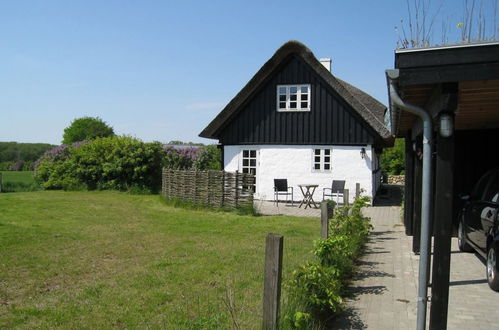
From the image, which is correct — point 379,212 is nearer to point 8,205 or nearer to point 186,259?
point 186,259

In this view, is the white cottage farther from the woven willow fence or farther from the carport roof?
the carport roof

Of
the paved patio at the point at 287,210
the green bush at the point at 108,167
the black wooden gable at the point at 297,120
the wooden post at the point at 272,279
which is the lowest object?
the paved patio at the point at 287,210

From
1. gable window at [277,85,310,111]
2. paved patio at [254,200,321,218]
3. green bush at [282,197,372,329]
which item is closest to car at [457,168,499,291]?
green bush at [282,197,372,329]

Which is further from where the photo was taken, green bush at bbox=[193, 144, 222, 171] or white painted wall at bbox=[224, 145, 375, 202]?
green bush at bbox=[193, 144, 222, 171]

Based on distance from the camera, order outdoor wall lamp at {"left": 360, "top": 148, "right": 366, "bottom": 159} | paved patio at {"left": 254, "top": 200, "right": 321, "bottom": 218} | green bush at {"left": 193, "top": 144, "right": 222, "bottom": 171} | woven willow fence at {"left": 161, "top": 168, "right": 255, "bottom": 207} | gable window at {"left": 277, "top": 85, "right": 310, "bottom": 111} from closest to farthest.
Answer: woven willow fence at {"left": 161, "top": 168, "right": 255, "bottom": 207} → paved patio at {"left": 254, "top": 200, "right": 321, "bottom": 218} → outdoor wall lamp at {"left": 360, "top": 148, "right": 366, "bottom": 159} → gable window at {"left": 277, "top": 85, "right": 310, "bottom": 111} → green bush at {"left": 193, "top": 144, "right": 222, "bottom": 171}

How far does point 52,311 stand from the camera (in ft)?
16.2

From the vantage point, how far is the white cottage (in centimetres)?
1698

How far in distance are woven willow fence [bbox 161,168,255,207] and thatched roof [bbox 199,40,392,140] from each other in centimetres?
394

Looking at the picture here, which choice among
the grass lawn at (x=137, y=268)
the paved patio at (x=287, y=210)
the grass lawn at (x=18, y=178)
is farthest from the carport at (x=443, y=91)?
the grass lawn at (x=18, y=178)

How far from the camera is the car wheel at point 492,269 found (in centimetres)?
561

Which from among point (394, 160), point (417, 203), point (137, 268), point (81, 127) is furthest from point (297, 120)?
point (81, 127)

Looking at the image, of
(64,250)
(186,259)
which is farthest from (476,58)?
(64,250)

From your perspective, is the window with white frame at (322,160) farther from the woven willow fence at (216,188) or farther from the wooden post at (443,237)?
the wooden post at (443,237)

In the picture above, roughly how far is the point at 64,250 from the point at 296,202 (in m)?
11.2
